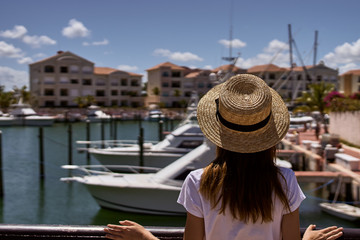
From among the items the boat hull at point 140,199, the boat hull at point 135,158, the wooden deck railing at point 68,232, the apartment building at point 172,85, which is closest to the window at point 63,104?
the apartment building at point 172,85

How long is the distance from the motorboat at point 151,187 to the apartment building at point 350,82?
304 feet

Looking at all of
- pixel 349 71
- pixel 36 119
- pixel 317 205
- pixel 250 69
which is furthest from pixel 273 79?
pixel 317 205

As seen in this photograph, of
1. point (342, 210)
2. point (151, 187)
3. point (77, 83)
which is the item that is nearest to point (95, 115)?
point (77, 83)

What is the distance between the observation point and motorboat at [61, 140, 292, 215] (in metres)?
11.6

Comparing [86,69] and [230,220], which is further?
[86,69]

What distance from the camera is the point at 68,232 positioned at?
88.9 inches

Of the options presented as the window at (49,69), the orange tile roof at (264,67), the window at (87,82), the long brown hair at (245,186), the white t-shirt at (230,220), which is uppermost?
the orange tile roof at (264,67)

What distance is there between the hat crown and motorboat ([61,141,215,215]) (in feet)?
Result: 31.4

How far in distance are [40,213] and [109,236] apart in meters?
12.6

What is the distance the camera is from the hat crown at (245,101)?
1880 millimetres

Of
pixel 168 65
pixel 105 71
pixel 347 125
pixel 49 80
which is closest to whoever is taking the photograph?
pixel 347 125

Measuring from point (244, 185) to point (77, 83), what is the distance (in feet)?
283

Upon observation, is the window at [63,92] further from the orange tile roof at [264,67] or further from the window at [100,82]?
the orange tile roof at [264,67]

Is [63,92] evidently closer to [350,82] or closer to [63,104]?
[63,104]
